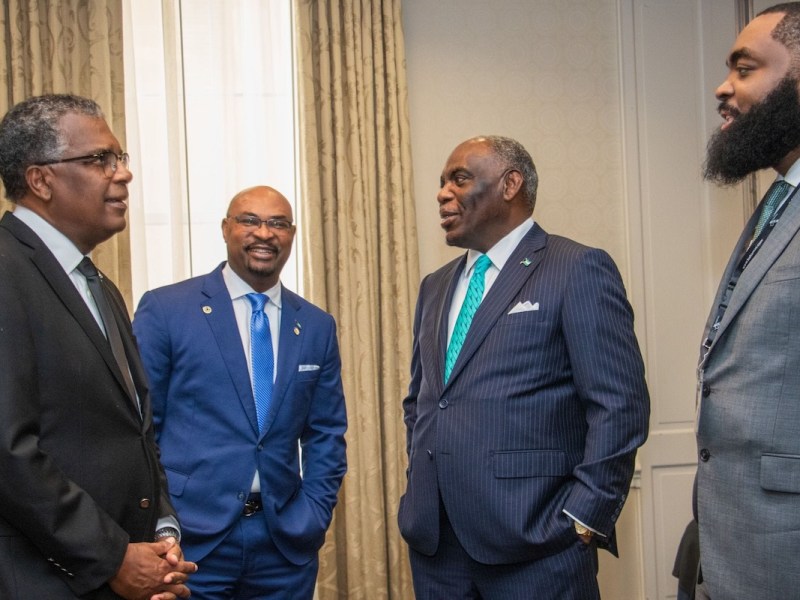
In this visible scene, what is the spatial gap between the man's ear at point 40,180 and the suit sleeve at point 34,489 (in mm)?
281

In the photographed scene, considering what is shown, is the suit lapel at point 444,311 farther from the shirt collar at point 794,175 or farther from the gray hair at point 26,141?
the gray hair at point 26,141

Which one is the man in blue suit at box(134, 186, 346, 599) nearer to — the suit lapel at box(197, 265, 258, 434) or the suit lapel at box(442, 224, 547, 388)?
the suit lapel at box(197, 265, 258, 434)

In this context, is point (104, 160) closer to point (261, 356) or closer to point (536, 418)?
point (261, 356)

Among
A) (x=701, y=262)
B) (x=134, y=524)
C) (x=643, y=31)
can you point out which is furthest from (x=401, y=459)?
(x=643, y=31)

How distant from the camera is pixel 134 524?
6.15 feet

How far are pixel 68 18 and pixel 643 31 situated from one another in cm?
291

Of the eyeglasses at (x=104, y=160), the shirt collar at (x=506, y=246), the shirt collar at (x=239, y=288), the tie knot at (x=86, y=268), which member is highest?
the eyeglasses at (x=104, y=160)

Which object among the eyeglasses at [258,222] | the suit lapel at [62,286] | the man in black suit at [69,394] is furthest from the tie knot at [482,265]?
the suit lapel at [62,286]

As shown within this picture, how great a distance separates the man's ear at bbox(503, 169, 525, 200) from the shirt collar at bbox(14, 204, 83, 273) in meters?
1.45

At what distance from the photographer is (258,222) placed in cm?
294

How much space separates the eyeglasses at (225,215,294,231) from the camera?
2.93 meters

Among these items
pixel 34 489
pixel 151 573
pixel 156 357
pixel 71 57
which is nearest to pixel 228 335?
pixel 156 357

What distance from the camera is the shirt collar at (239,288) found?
2.89 metres

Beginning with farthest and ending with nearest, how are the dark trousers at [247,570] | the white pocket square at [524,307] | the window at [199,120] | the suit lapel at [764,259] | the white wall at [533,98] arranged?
the white wall at [533,98]
the window at [199,120]
the dark trousers at [247,570]
the white pocket square at [524,307]
the suit lapel at [764,259]
